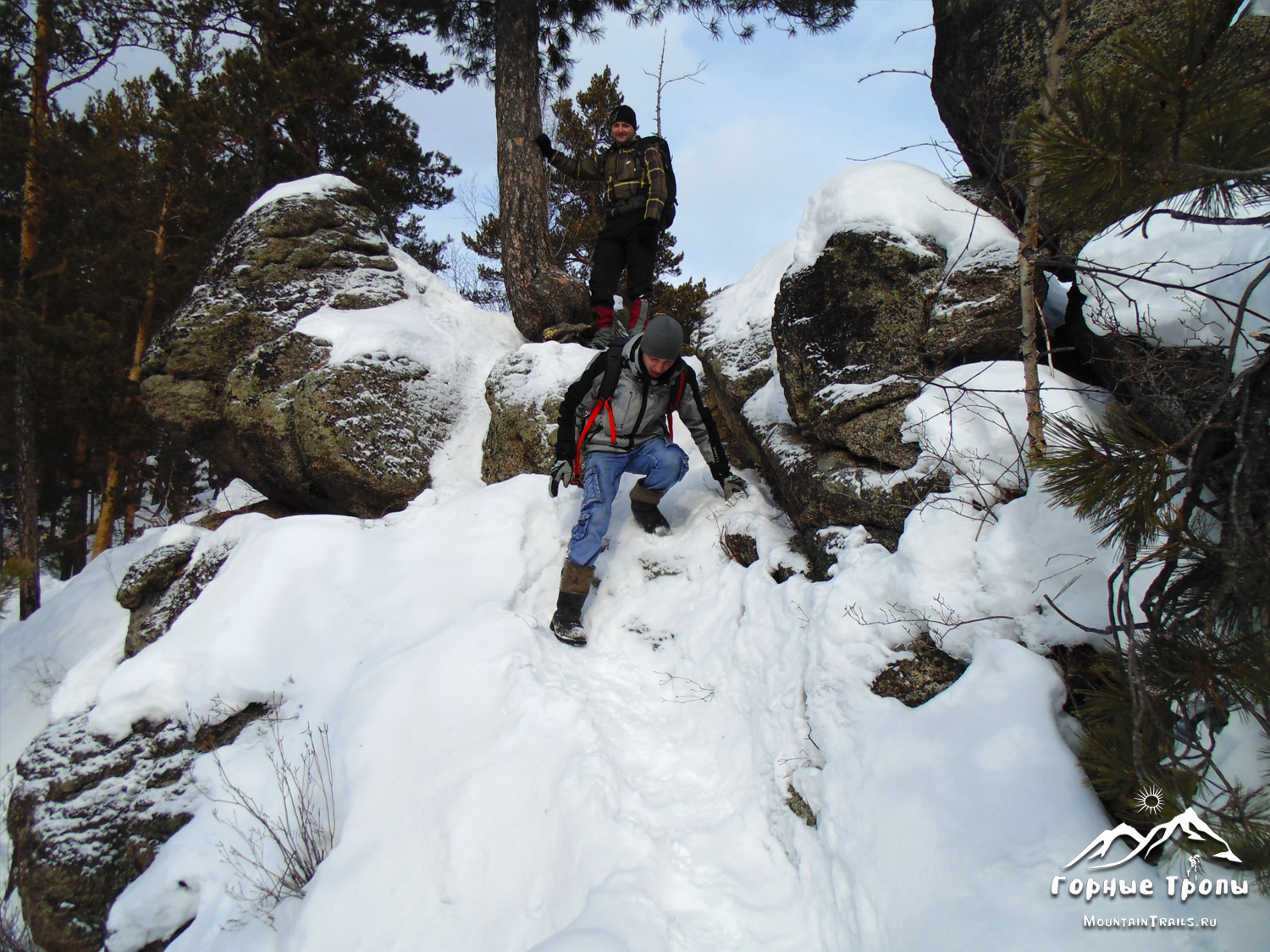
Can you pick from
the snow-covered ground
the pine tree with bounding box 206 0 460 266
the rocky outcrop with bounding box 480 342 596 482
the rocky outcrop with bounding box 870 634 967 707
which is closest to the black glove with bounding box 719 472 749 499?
the snow-covered ground

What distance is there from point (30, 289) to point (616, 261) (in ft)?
34.3

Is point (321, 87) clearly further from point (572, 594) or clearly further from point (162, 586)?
point (572, 594)

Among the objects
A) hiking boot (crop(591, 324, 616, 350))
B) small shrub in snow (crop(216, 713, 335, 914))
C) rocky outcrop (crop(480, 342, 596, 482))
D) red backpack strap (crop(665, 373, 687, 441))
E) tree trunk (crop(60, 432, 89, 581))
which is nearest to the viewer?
small shrub in snow (crop(216, 713, 335, 914))

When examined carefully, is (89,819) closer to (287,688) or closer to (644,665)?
(287,688)

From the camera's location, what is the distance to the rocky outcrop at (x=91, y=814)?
3551 mm

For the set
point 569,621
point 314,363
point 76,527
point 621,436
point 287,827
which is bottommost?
point 287,827

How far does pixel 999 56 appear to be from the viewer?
434 centimetres

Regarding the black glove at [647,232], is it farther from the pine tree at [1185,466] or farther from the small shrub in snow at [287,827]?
the small shrub in snow at [287,827]

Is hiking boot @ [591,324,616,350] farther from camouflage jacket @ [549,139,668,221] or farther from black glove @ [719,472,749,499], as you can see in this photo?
black glove @ [719,472,749,499]

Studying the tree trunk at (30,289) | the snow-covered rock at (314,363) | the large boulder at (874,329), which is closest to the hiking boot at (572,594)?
the large boulder at (874,329)

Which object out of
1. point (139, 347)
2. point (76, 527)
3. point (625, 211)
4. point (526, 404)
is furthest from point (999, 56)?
point (76, 527)

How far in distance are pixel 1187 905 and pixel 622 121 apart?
6681mm

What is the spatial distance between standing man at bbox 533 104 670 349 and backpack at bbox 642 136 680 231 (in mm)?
35

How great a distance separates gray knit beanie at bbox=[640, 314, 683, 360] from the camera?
404 centimetres
